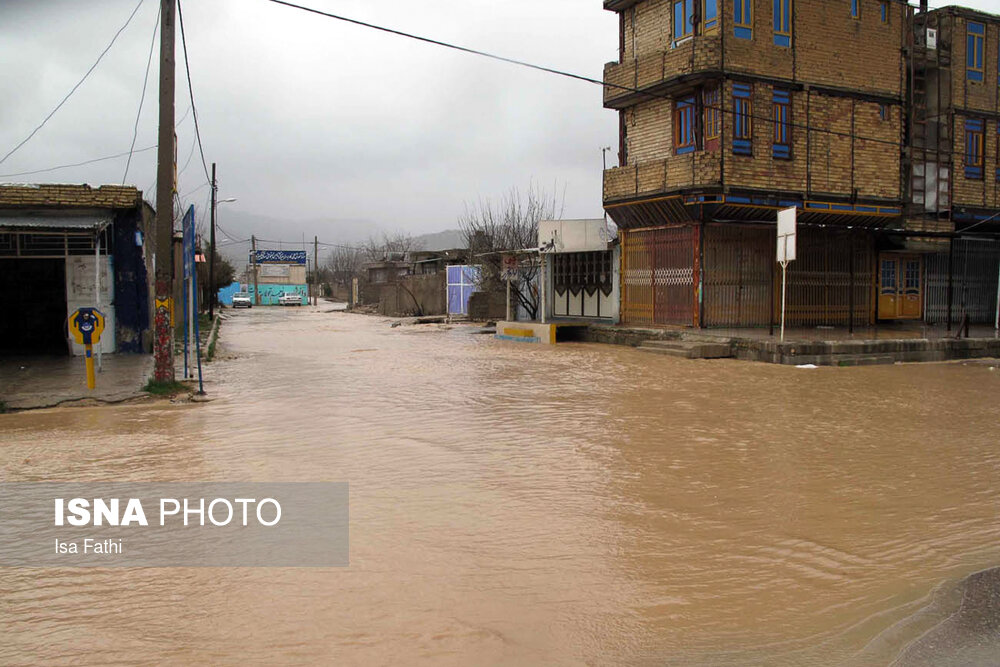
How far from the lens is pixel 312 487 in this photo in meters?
6.95

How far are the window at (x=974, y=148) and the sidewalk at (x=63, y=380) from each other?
85.4ft

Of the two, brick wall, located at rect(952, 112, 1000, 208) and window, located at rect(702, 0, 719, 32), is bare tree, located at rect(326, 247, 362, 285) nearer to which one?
brick wall, located at rect(952, 112, 1000, 208)

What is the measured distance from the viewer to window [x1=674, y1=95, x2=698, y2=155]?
22.1 meters

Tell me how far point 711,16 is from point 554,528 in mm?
19597

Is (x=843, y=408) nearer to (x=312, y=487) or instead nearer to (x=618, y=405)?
(x=618, y=405)

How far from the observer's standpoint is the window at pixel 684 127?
22122 millimetres

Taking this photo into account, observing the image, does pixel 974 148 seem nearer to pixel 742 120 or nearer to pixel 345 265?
pixel 742 120

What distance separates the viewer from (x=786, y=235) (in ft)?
56.3

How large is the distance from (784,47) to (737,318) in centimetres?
790

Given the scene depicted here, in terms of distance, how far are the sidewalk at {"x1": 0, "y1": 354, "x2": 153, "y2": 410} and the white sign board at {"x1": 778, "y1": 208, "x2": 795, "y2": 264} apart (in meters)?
13.3

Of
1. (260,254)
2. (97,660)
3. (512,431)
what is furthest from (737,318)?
(260,254)

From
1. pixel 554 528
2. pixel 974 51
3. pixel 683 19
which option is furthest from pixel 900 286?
pixel 554 528

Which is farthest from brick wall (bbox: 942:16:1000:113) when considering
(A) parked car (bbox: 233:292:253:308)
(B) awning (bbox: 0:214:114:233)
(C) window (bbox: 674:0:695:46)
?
(A) parked car (bbox: 233:292:253:308)

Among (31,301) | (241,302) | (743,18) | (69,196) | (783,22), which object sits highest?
(783,22)
